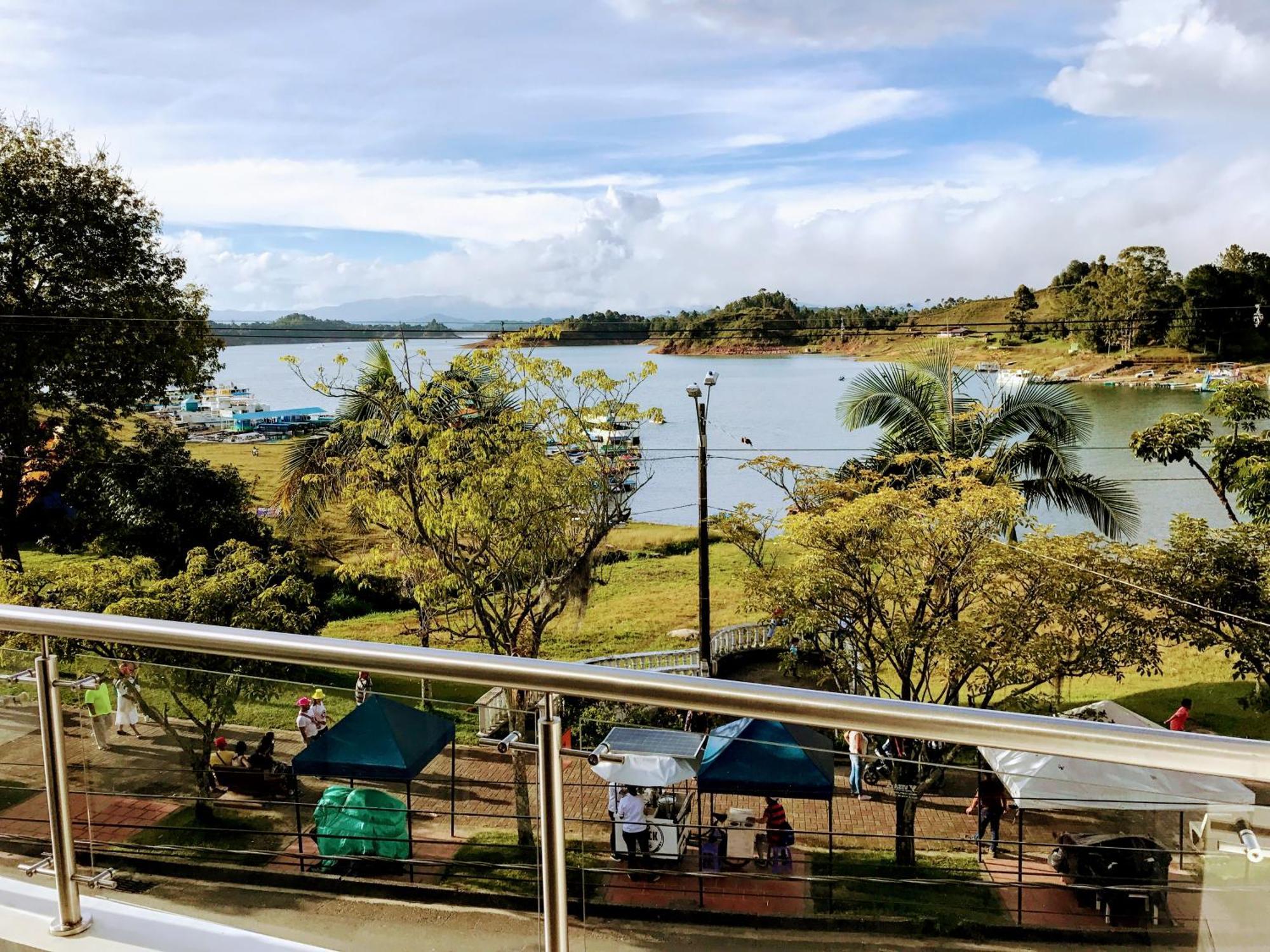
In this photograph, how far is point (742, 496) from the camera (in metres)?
24.5

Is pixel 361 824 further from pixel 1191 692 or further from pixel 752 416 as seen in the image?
pixel 752 416

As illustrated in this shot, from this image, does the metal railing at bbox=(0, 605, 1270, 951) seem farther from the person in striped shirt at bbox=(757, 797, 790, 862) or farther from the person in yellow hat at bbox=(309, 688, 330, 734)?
the person in striped shirt at bbox=(757, 797, 790, 862)

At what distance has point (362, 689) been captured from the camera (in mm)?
1578

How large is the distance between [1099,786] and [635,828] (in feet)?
2.03

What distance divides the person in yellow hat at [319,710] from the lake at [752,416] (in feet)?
40.4

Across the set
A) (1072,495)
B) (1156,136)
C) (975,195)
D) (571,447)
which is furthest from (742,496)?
(1156,136)

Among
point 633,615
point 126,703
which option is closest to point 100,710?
point 126,703

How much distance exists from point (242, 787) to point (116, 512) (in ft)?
72.1

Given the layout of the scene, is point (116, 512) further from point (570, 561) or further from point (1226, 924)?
point (1226, 924)

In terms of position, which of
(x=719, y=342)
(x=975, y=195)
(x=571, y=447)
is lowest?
(x=571, y=447)

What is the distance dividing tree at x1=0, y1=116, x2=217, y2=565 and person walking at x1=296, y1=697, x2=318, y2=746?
2105 cm

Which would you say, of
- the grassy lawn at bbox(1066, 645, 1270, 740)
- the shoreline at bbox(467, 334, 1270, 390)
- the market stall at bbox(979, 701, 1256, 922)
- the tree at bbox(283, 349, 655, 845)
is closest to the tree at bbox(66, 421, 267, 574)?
the tree at bbox(283, 349, 655, 845)

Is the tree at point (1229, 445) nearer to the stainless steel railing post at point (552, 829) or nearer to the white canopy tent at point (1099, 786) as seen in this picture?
the white canopy tent at point (1099, 786)

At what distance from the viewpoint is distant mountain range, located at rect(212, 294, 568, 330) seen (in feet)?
62.8
